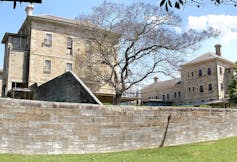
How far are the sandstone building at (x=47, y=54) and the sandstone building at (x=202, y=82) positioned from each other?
20.1m

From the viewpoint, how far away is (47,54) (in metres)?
34.8

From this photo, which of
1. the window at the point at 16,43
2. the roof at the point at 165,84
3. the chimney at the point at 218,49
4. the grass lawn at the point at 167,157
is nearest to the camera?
the grass lawn at the point at 167,157

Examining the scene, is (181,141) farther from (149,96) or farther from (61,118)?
(149,96)

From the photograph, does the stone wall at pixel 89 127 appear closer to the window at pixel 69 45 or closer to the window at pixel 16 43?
the window at pixel 69 45

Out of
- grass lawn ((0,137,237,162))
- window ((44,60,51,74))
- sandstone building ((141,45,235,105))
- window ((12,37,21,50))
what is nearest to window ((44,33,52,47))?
window ((44,60,51,74))

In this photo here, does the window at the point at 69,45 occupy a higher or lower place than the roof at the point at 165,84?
higher

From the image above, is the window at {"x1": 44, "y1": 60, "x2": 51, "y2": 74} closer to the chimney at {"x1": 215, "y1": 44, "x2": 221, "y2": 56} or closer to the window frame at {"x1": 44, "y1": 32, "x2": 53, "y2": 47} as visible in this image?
the window frame at {"x1": 44, "y1": 32, "x2": 53, "y2": 47}

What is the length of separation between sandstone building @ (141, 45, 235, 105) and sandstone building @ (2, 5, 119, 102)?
2013cm

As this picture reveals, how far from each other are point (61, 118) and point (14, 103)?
5.98ft

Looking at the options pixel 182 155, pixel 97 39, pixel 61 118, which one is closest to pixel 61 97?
pixel 61 118

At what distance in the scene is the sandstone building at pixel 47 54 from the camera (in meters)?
32.8

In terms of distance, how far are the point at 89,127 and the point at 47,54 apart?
24.0 m

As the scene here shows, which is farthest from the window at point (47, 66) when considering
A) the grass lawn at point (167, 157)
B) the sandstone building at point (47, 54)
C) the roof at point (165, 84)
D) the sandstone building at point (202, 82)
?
the roof at point (165, 84)

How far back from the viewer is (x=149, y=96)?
7294 cm
